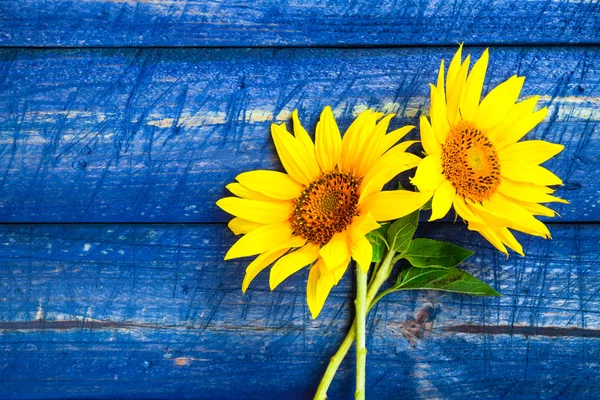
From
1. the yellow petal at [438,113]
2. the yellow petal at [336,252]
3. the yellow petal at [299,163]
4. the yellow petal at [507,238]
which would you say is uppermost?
the yellow petal at [438,113]

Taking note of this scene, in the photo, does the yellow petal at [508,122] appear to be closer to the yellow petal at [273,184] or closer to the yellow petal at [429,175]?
the yellow petal at [429,175]

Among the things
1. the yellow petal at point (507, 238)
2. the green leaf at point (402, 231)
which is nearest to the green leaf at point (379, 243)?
the green leaf at point (402, 231)

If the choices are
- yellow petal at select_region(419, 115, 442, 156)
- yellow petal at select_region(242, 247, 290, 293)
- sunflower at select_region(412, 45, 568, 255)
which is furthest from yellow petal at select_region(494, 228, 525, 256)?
yellow petal at select_region(242, 247, 290, 293)

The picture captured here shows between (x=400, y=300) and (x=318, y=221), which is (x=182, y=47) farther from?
(x=400, y=300)

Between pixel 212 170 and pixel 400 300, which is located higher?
pixel 212 170

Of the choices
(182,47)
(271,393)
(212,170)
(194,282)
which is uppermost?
(182,47)

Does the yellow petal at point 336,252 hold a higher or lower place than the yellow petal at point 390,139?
lower

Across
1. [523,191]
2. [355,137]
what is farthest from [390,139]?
[523,191]

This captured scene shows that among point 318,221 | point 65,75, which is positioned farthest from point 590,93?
point 65,75
